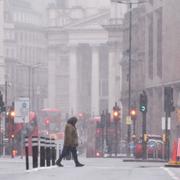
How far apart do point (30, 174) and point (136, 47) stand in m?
105

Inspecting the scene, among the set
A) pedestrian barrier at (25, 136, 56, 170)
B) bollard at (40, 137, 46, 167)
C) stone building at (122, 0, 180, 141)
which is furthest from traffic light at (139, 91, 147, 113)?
stone building at (122, 0, 180, 141)

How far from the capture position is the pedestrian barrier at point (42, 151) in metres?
47.6

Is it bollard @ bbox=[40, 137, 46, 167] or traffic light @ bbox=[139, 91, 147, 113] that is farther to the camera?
traffic light @ bbox=[139, 91, 147, 113]

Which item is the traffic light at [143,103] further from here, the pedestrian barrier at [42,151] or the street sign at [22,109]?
the pedestrian barrier at [42,151]

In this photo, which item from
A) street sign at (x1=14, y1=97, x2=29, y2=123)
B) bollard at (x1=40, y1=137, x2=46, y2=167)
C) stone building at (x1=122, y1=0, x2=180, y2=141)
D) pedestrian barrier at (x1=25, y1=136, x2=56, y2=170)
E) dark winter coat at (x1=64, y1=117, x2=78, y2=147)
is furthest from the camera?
stone building at (x1=122, y1=0, x2=180, y2=141)

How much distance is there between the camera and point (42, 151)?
49531 mm

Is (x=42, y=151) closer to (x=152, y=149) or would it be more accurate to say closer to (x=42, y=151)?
(x=42, y=151)

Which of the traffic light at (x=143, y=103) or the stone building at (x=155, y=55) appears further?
the stone building at (x=155, y=55)

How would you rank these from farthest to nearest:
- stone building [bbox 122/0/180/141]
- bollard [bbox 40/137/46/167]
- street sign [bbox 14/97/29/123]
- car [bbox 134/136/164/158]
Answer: stone building [bbox 122/0/180/141] < car [bbox 134/136/164/158] < street sign [bbox 14/97/29/123] < bollard [bbox 40/137/46/167]

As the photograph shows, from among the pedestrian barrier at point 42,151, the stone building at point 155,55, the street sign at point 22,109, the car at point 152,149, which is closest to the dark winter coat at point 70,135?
the pedestrian barrier at point 42,151

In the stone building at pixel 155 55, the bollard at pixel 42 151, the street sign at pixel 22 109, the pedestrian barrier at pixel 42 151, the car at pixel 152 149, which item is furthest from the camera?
the stone building at pixel 155 55

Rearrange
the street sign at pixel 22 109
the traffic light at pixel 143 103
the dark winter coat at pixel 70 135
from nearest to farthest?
the dark winter coat at pixel 70 135 → the street sign at pixel 22 109 → the traffic light at pixel 143 103

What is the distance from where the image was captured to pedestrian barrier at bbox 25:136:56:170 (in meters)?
47.6

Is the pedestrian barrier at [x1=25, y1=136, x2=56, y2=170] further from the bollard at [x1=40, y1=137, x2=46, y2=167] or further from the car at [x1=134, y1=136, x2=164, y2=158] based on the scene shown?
the car at [x1=134, y1=136, x2=164, y2=158]
